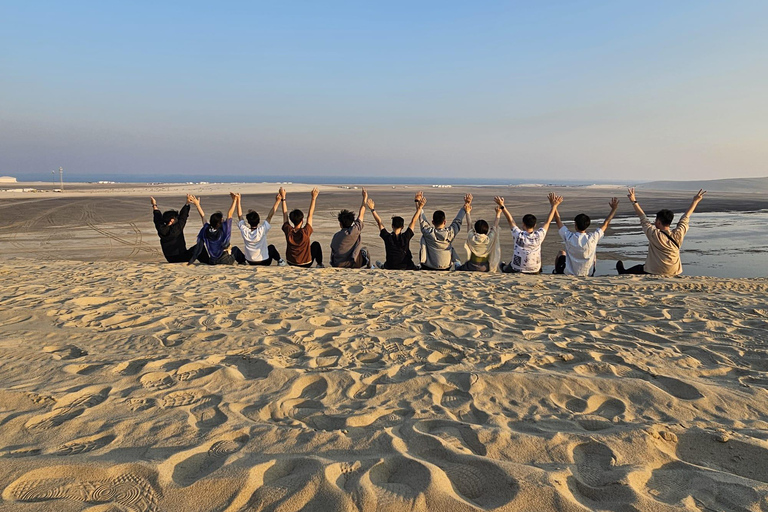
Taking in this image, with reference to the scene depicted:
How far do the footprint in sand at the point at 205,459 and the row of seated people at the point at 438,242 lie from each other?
5.58 m

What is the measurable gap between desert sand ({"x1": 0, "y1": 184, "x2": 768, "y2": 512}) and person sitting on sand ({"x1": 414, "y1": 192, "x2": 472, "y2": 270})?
7.37 ft

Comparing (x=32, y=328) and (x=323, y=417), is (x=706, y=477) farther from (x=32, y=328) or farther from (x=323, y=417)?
(x=32, y=328)

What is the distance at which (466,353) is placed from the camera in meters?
3.79

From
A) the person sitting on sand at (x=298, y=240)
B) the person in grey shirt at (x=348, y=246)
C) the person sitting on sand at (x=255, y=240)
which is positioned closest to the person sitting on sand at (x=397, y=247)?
the person in grey shirt at (x=348, y=246)

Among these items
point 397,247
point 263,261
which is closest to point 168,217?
point 263,261

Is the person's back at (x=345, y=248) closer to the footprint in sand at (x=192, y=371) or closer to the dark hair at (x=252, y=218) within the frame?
the dark hair at (x=252, y=218)

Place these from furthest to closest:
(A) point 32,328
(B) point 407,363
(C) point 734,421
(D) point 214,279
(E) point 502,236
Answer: (E) point 502,236 → (D) point 214,279 → (A) point 32,328 → (B) point 407,363 → (C) point 734,421

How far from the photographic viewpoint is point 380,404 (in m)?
2.90

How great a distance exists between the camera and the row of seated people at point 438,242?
7449 millimetres

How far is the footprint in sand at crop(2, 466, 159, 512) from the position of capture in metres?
1.95

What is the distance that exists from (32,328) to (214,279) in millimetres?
2598

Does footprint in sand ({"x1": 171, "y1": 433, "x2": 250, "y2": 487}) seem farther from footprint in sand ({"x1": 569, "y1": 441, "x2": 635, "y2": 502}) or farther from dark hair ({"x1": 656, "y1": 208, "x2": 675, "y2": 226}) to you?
dark hair ({"x1": 656, "y1": 208, "x2": 675, "y2": 226})

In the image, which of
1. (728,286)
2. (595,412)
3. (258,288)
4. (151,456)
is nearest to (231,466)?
(151,456)

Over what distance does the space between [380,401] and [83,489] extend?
158 cm
